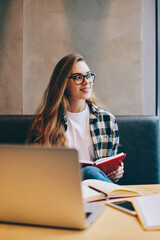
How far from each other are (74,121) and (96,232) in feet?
4.05

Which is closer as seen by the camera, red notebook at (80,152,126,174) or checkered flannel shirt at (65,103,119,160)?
red notebook at (80,152,126,174)

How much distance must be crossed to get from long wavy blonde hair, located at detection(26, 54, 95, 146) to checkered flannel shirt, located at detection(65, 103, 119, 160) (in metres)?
0.21

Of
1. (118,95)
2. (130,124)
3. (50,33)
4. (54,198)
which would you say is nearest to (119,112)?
(118,95)

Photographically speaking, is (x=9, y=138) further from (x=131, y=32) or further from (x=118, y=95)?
(x=131, y=32)

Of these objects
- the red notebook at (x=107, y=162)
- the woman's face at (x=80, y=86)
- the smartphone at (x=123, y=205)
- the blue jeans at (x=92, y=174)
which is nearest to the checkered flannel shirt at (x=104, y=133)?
the woman's face at (x=80, y=86)

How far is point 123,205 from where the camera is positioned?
67 cm

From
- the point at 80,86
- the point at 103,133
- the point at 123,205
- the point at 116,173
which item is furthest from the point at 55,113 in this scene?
the point at 123,205

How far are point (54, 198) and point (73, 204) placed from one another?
1.7 inches

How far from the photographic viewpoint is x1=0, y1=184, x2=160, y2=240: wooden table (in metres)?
0.50

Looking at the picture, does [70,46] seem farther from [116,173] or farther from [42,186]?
[42,186]

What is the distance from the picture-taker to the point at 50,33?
200cm

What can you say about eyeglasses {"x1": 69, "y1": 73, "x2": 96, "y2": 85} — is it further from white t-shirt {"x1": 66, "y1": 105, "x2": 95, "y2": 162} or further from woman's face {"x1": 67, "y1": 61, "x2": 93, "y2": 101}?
white t-shirt {"x1": 66, "y1": 105, "x2": 95, "y2": 162}

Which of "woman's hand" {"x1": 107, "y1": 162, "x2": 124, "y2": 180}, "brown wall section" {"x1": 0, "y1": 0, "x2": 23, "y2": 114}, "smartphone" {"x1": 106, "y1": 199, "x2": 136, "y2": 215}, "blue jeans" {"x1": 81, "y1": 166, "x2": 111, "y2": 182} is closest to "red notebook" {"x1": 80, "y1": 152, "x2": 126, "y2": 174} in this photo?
"blue jeans" {"x1": 81, "y1": 166, "x2": 111, "y2": 182}

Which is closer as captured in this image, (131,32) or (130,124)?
(130,124)
